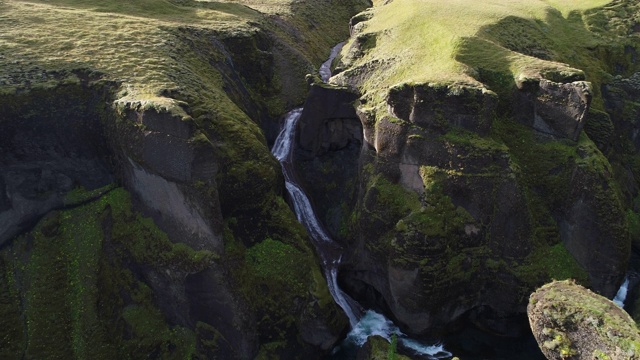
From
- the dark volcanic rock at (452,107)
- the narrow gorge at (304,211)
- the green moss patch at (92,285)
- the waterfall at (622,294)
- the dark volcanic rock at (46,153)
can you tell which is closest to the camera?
the green moss patch at (92,285)

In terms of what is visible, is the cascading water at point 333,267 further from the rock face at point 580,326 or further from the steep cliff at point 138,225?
the rock face at point 580,326

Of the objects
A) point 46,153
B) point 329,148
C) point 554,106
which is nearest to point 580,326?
point 554,106

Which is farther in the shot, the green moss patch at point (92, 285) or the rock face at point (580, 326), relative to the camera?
the green moss patch at point (92, 285)

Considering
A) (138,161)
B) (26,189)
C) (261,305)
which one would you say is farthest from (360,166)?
(26,189)

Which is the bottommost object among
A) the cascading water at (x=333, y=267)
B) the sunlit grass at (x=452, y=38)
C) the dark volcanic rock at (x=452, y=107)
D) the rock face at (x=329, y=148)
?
the cascading water at (x=333, y=267)

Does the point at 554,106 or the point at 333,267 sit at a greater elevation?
the point at 554,106

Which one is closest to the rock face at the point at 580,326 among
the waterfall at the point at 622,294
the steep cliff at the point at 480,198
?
the steep cliff at the point at 480,198

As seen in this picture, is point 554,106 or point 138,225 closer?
point 138,225

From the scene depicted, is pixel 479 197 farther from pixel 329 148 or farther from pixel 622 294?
pixel 329 148
